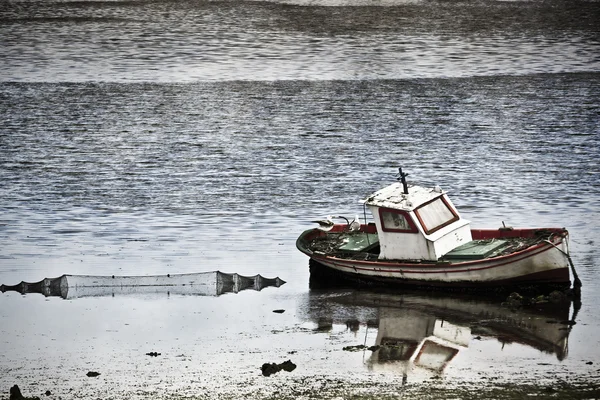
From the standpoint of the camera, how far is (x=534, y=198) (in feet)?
133

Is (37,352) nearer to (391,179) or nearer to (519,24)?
(391,179)

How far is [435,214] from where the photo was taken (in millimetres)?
28969

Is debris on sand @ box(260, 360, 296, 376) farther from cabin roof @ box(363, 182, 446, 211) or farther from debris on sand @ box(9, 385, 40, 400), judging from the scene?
cabin roof @ box(363, 182, 446, 211)

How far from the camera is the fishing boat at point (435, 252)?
27.2 meters

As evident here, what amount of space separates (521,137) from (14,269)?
91.5 feet

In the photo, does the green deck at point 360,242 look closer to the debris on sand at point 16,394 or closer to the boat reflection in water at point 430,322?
the boat reflection in water at point 430,322

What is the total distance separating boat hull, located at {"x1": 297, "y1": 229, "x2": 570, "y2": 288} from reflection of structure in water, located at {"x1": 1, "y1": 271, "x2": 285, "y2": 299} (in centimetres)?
248

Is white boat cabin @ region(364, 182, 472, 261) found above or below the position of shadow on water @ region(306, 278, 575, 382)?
above

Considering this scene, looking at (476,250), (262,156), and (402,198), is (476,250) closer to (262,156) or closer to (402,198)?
(402,198)

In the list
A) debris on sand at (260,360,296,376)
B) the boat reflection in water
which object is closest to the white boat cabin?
the boat reflection in water

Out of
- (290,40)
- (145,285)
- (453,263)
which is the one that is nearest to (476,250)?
(453,263)

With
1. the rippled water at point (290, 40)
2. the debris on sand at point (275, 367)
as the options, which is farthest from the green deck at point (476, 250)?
the rippled water at point (290, 40)

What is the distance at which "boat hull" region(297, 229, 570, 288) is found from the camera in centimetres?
2709

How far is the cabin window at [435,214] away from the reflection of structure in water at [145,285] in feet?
13.6
